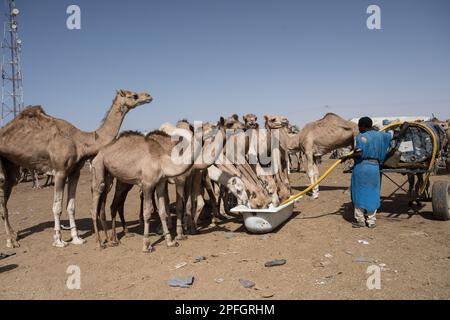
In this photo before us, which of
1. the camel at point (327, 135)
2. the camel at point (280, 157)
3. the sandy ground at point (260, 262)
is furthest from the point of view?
the camel at point (327, 135)

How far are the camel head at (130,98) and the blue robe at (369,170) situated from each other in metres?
5.41

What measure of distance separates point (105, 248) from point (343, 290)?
4998 mm

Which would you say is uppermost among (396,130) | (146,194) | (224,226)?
(396,130)

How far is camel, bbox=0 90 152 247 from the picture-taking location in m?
7.43

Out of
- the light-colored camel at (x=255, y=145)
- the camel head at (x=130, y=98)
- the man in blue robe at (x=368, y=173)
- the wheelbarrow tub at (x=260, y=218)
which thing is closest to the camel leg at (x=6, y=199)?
the camel head at (x=130, y=98)

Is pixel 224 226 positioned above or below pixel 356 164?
below

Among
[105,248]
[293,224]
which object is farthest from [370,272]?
[105,248]

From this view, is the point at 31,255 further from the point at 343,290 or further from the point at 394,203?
the point at 394,203

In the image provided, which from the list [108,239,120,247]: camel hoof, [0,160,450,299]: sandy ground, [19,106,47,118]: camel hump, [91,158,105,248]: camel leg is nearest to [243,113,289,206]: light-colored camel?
→ [0,160,450,299]: sandy ground

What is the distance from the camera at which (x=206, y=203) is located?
10648mm

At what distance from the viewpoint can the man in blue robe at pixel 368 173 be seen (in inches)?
297

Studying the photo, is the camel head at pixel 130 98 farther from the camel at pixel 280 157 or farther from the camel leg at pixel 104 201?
the camel at pixel 280 157
